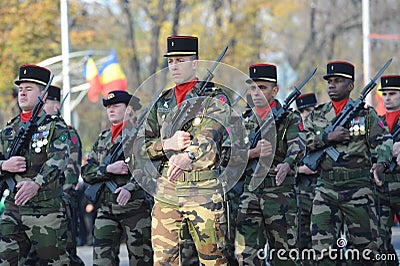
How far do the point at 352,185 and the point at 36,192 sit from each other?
3.11 m

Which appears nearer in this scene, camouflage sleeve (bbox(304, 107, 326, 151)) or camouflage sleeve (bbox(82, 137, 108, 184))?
camouflage sleeve (bbox(304, 107, 326, 151))

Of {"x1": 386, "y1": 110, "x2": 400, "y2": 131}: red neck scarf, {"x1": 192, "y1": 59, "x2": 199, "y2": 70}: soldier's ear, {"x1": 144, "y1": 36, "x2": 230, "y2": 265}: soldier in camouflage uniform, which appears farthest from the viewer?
{"x1": 386, "y1": 110, "x2": 400, "y2": 131}: red neck scarf

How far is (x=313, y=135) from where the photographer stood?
34.4 ft

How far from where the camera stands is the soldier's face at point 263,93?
10.3m

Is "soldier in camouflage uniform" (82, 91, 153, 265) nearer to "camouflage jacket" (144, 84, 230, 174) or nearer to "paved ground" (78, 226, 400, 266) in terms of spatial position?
"camouflage jacket" (144, 84, 230, 174)

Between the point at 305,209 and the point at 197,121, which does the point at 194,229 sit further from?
the point at 305,209

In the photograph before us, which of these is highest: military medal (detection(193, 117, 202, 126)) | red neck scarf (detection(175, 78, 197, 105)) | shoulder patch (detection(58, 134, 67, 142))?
red neck scarf (detection(175, 78, 197, 105))

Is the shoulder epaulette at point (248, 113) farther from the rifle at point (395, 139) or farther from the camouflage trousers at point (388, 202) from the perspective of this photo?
the rifle at point (395, 139)

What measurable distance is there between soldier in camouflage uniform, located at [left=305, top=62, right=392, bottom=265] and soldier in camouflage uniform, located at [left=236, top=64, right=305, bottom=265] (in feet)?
0.98

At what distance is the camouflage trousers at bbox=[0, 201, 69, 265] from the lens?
9.52m

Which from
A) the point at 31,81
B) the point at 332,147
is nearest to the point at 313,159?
the point at 332,147

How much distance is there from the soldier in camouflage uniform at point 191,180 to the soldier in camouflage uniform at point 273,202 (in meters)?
1.76

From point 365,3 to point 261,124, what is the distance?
1683 cm

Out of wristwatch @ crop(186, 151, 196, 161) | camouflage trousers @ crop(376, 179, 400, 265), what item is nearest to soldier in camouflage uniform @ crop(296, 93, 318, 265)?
camouflage trousers @ crop(376, 179, 400, 265)
